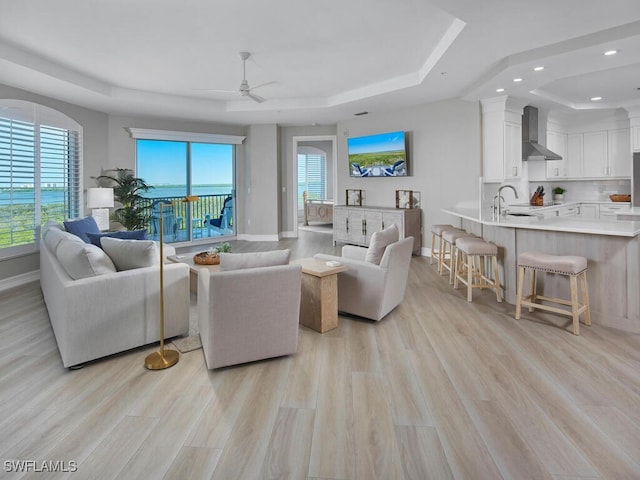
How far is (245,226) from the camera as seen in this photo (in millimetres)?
8984

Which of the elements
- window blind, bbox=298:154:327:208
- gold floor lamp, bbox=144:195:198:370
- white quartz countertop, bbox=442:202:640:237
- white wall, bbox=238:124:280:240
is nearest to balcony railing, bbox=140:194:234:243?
white wall, bbox=238:124:280:240

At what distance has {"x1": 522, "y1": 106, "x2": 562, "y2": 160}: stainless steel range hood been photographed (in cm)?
611

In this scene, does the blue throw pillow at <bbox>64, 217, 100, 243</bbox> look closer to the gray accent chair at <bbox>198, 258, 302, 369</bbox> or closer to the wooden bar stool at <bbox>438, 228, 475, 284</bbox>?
the gray accent chair at <bbox>198, 258, 302, 369</bbox>

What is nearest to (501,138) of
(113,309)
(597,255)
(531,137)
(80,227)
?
(531,137)

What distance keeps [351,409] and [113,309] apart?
179cm

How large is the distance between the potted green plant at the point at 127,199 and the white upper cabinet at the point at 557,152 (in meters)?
7.05

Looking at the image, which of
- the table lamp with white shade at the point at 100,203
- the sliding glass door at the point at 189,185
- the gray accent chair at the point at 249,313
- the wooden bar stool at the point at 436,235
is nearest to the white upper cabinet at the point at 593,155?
the wooden bar stool at the point at 436,235

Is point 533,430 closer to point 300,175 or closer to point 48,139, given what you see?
point 48,139

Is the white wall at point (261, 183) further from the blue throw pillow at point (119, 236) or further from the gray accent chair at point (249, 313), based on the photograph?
the gray accent chair at point (249, 313)

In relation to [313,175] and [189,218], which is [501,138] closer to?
[189,218]

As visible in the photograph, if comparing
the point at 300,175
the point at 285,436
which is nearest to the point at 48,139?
the point at 285,436

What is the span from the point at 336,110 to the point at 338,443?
6.20 metres

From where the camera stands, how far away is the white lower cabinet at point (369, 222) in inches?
262

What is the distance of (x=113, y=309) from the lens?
9.09 ft
